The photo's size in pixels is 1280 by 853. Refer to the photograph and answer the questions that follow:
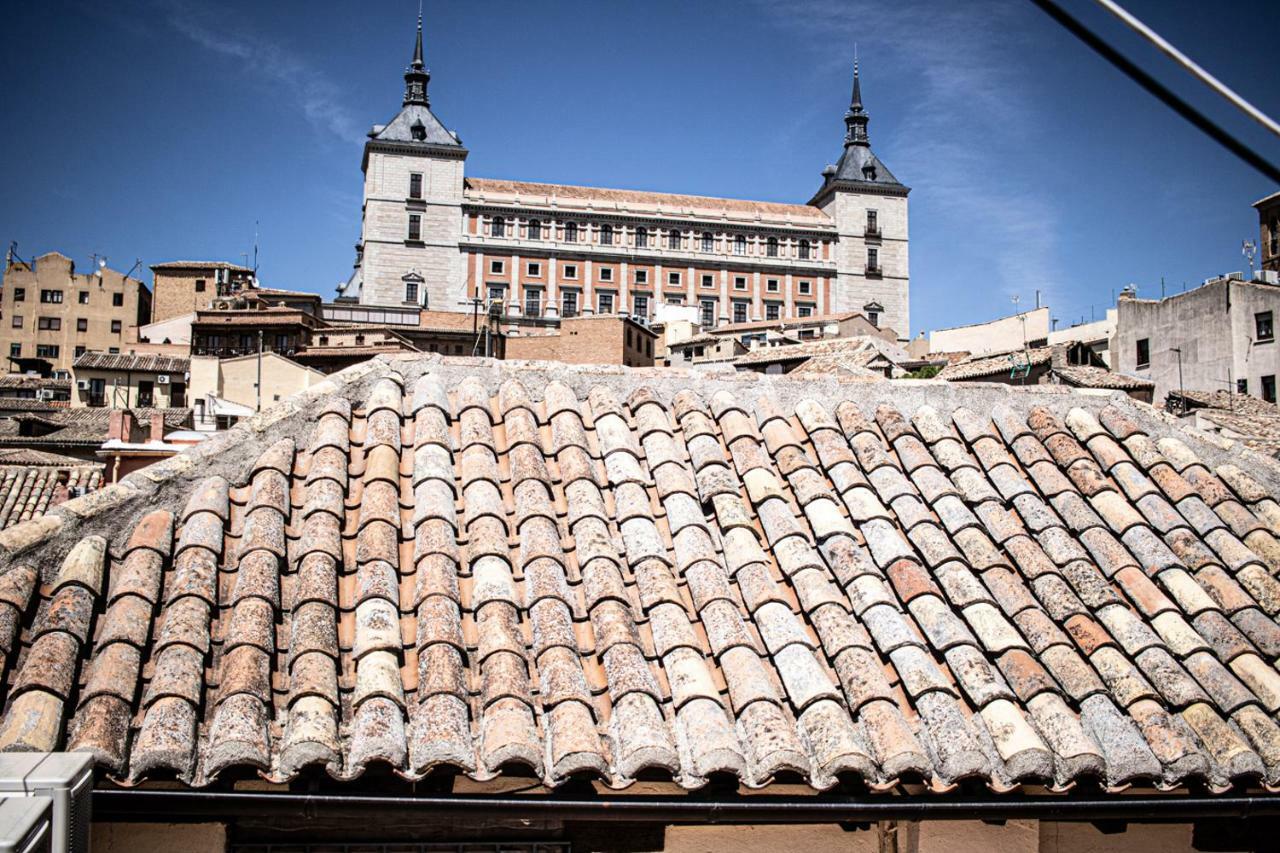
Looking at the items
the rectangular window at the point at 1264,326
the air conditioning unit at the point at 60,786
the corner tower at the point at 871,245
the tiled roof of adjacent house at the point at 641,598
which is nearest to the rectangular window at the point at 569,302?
the corner tower at the point at 871,245

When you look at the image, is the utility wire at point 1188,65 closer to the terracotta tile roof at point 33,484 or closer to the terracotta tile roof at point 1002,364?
the terracotta tile roof at point 33,484

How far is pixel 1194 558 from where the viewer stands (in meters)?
5.35

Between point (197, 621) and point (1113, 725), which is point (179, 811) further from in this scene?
point (1113, 725)

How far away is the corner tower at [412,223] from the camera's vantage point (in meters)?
86.2

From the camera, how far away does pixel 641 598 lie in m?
4.55

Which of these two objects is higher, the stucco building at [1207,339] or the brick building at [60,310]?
the brick building at [60,310]

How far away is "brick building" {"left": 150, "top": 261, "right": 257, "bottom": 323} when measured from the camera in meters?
76.4

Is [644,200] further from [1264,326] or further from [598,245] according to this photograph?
[1264,326]

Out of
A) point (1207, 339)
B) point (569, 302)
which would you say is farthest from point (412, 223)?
point (1207, 339)

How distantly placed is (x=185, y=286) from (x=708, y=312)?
4331cm

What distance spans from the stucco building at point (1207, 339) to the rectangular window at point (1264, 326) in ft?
0.11

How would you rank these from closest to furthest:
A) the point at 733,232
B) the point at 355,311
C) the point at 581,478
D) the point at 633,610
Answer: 1. the point at 633,610
2. the point at 581,478
3. the point at 355,311
4. the point at 733,232

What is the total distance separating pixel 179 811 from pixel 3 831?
75 centimetres

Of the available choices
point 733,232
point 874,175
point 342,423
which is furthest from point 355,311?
point 342,423
